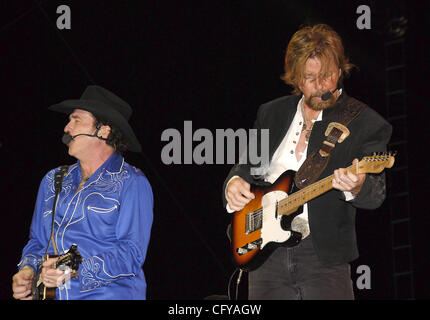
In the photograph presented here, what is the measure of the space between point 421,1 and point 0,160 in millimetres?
3787

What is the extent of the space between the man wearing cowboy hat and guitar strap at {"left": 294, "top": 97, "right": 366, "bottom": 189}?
1.06m

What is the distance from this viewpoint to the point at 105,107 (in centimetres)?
447

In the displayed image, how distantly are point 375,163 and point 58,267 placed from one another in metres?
2.01

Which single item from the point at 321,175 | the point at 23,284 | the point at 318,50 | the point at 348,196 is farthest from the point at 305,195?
the point at 23,284

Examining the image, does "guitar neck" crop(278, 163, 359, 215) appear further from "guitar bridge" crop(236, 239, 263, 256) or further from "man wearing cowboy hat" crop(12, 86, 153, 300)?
"man wearing cowboy hat" crop(12, 86, 153, 300)

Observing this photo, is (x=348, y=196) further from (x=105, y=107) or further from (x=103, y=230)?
(x=105, y=107)

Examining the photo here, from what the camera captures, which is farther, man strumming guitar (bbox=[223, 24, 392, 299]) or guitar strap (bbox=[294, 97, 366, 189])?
guitar strap (bbox=[294, 97, 366, 189])

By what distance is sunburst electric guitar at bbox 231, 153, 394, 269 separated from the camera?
3.63 meters

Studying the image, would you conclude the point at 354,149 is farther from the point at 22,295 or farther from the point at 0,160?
the point at 0,160

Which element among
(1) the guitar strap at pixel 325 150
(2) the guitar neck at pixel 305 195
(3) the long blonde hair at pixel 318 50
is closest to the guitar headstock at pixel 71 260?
(2) the guitar neck at pixel 305 195

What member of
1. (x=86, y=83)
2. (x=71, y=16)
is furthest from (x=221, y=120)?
(x=71, y=16)

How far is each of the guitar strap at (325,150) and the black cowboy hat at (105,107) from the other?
49.8 inches

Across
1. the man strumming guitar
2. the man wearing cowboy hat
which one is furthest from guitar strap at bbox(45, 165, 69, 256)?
the man strumming guitar

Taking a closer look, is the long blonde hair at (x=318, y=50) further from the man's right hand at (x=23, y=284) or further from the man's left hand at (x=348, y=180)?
the man's right hand at (x=23, y=284)
